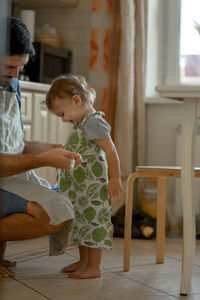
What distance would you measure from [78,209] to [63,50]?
65.5 inches

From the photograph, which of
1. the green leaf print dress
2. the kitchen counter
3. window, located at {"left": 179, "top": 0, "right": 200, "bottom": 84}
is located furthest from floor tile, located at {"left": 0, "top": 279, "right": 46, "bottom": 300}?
window, located at {"left": 179, "top": 0, "right": 200, "bottom": 84}

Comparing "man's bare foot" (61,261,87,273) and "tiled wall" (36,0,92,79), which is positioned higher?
"tiled wall" (36,0,92,79)

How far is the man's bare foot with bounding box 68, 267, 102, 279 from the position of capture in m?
1.94

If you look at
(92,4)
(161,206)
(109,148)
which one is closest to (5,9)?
(109,148)

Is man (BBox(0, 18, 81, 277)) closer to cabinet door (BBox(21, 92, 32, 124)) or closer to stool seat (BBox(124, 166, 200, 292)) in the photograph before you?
stool seat (BBox(124, 166, 200, 292))

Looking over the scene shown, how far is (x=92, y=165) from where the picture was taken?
6.50ft

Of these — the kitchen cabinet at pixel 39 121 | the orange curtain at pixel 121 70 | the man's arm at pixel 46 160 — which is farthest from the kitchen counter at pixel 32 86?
the man's arm at pixel 46 160

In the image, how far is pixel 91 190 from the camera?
6.48ft

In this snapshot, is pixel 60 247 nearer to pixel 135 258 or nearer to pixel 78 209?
pixel 78 209

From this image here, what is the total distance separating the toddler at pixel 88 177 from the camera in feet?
6.41

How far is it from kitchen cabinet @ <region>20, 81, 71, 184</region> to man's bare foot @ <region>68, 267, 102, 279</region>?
1018 millimetres

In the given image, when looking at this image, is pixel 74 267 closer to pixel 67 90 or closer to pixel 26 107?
pixel 67 90

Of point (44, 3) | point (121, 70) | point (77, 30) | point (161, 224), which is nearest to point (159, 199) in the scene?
point (161, 224)

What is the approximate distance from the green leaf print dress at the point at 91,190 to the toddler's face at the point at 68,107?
1.7 inches
